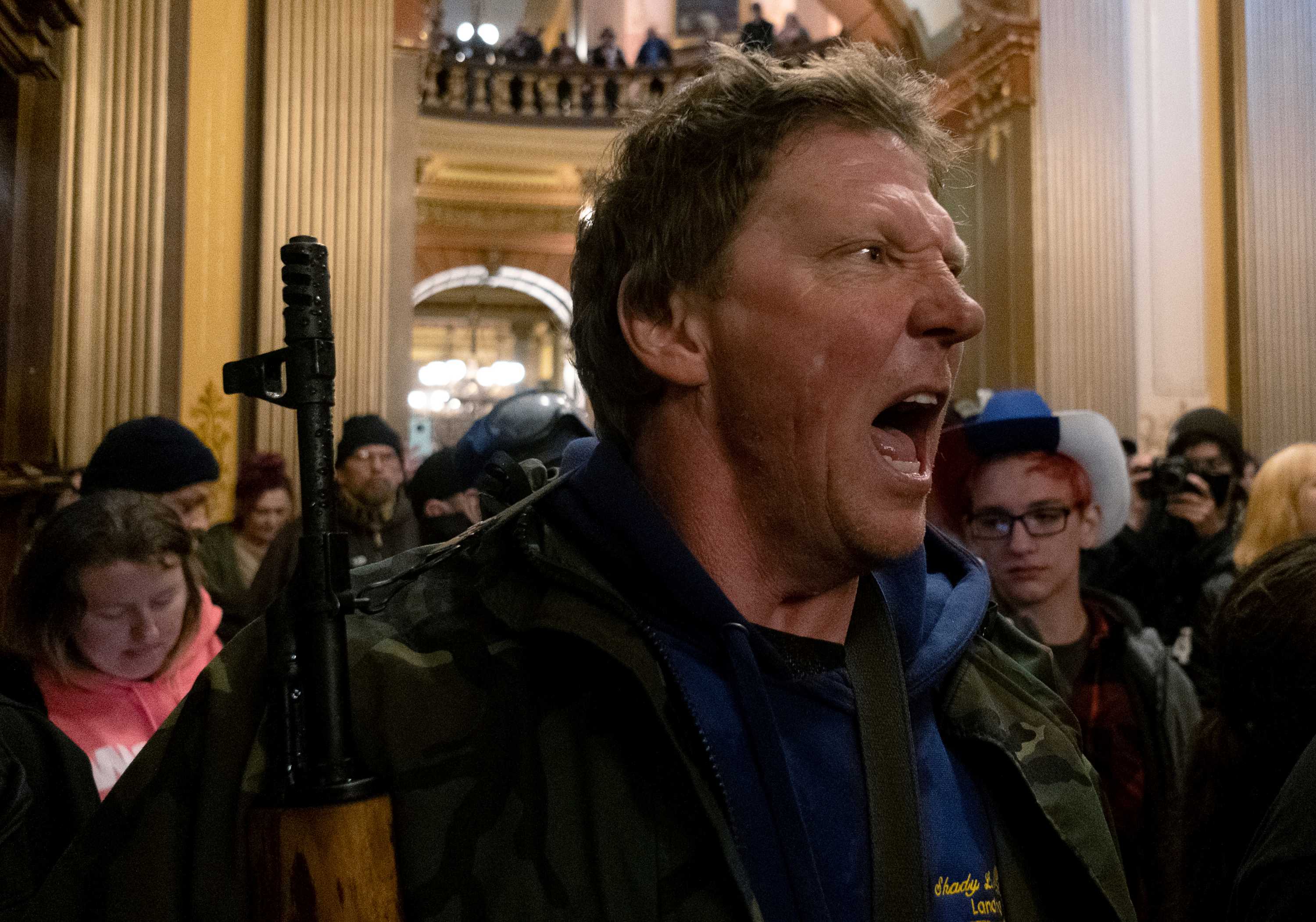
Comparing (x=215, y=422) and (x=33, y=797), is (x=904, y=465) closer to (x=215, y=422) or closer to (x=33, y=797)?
(x=33, y=797)

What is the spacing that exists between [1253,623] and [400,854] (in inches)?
55.5

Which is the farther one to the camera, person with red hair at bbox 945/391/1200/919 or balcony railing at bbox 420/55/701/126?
balcony railing at bbox 420/55/701/126

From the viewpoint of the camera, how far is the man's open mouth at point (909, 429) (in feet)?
4.08

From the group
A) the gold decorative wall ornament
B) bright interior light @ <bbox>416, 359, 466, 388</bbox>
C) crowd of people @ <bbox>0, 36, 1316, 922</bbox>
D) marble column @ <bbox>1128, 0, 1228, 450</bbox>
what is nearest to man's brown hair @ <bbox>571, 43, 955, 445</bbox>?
crowd of people @ <bbox>0, 36, 1316, 922</bbox>

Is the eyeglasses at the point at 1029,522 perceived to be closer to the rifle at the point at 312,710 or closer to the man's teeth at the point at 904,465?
the man's teeth at the point at 904,465

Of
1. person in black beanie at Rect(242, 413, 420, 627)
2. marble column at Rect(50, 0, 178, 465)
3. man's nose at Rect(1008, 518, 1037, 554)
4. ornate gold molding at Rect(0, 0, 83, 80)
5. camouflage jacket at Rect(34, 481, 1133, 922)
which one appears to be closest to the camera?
camouflage jacket at Rect(34, 481, 1133, 922)

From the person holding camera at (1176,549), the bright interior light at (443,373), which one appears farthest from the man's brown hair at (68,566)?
the bright interior light at (443,373)

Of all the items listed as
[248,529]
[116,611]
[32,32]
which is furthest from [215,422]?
[116,611]

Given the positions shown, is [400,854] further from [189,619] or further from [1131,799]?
[1131,799]

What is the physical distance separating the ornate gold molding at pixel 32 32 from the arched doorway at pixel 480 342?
427 inches

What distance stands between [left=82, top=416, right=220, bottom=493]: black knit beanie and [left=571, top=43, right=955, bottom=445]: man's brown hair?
2571 mm

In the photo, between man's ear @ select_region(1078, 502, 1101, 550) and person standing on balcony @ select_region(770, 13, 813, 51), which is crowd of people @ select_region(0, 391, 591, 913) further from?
person standing on balcony @ select_region(770, 13, 813, 51)

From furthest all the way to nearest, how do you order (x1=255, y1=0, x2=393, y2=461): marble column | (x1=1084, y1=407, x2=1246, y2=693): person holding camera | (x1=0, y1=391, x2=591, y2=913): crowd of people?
(x1=255, y1=0, x2=393, y2=461): marble column → (x1=1084, y1=407, x2=1246, y2=693): person holding camera → (x1=0, y1=391, x2=591, y2=913): crowd of people

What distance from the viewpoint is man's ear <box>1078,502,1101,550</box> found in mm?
2859
